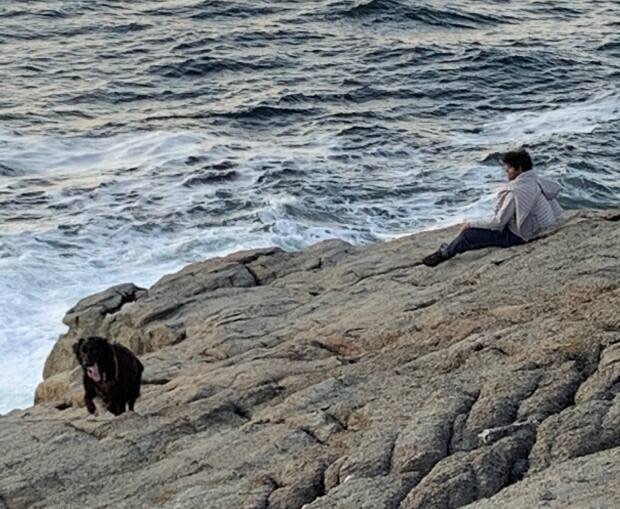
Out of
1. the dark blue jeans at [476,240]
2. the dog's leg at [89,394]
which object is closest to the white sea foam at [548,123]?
the dark blue jeans at [476,240]

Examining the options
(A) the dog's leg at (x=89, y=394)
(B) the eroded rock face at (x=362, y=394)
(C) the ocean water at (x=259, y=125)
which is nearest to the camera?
(B) the eroded rock face at (x=362, y=394)

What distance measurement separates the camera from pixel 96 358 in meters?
12.1

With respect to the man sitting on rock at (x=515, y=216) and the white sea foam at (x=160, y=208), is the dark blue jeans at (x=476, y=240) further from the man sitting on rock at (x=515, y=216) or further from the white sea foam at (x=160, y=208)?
the white sea foam at (x=160, y=208)

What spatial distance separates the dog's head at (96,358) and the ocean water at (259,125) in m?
4.76

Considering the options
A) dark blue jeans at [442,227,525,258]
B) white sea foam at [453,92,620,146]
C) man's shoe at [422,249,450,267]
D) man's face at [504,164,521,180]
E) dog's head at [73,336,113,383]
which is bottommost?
white sea foam at [453,92,620,146]

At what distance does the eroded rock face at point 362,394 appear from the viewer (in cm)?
902

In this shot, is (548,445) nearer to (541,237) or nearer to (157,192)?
(541,237)

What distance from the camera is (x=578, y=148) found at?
29.2 m

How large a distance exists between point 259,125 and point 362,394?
21.9 m

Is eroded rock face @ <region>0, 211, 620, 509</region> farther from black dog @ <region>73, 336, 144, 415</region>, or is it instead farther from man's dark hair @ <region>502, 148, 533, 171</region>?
man's dark hair @ <region>502, 148, 533, 171</region>

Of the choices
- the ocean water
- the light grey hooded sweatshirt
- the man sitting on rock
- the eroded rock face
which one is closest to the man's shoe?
the man sitting on rock

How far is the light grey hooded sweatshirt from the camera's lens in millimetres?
15031

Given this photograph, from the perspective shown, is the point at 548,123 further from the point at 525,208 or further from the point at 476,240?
the point at 525,208

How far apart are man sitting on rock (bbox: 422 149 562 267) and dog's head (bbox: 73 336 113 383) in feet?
16.0
